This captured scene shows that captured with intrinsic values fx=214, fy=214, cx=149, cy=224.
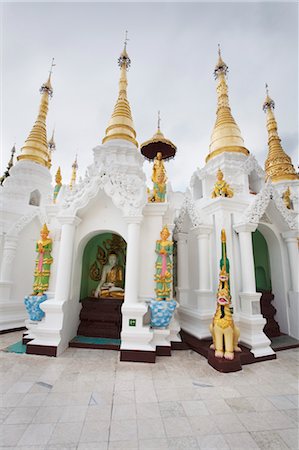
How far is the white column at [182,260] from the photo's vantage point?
7918 mm

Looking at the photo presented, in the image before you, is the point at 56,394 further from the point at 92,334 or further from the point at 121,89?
the point at 121,89

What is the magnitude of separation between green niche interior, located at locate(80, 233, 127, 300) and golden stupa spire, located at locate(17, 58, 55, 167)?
594 centimetres

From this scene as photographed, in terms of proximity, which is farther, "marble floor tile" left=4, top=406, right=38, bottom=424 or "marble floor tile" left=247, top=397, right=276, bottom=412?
"marble floor tile" left=247, top=397, right=276, bottom=412

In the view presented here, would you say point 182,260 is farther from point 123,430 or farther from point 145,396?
point 123,430

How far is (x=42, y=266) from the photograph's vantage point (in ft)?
20.9

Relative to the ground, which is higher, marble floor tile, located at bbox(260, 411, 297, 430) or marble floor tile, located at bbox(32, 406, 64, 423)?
marble floor tile, located at bbox(32, 406, 64, 423)

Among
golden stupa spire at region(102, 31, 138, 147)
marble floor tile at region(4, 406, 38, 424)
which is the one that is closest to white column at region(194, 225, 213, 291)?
marble floor tile at region(4, 406, 38, 424)

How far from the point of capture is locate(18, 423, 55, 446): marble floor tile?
257 cm

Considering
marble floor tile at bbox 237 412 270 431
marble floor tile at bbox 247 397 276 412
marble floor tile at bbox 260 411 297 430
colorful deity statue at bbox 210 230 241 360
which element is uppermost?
colorful deity statue at bbox 210 230 241 360

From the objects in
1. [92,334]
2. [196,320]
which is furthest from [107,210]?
[196,320]

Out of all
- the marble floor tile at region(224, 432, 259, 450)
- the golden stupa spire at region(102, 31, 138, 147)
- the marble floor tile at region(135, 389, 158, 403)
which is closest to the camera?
the marble floor tile at region(224, 432, 259, 450)

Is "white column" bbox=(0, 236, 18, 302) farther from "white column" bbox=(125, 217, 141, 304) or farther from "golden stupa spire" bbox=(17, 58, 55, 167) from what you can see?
"white column" bbox=(125, 217, 141, 304)

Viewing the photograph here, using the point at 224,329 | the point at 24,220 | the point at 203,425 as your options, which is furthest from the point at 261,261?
the point at 24,220

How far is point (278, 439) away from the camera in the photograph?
108 inches
